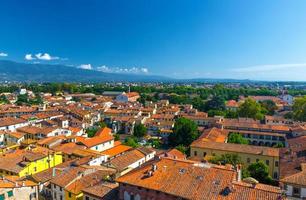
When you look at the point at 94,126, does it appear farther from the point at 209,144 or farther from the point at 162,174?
the point at 162,174

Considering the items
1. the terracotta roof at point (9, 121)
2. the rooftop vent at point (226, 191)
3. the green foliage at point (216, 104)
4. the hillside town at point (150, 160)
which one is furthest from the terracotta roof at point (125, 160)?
the green foliage at point (216, 104)

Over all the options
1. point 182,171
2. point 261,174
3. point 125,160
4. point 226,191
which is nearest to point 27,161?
point 125,160

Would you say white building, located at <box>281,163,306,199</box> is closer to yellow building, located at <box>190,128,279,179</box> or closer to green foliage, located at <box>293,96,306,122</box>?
yellow building, located at <box>190,128,279,179</box>

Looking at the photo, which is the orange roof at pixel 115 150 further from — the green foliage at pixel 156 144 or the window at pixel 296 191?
the window at pixel 296 191

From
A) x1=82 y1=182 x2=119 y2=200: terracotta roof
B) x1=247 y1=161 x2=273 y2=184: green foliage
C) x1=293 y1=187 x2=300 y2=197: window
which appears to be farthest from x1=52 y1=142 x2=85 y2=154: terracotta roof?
x1=293 y1=187 x2=300 y2=197: window

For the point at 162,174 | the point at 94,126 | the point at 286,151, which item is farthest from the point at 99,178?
the point at 94,126

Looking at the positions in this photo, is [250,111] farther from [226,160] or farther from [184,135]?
[226,160]
